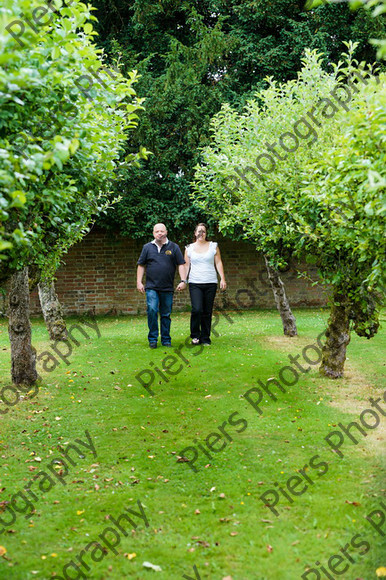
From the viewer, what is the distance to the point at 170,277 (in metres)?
10.0

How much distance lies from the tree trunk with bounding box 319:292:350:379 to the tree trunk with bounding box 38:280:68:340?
18.1ft

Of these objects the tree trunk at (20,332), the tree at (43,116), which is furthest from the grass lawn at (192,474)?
the tree at (43,116)

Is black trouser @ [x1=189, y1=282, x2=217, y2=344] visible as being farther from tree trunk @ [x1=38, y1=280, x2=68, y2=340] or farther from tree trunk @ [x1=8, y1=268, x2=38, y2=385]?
tree trunk @ [x1=8, y1=268, x2=38, y2=385]

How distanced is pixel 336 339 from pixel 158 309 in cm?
336

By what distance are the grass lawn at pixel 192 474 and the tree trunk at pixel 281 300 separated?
2362mm

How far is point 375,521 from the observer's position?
408 centimetres

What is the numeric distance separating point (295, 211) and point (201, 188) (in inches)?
169

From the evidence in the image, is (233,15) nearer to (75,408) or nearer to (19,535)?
(75,408)

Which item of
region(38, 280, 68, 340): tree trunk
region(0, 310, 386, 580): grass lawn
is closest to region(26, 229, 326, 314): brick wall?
region(38, 280, 68, 340): tree trunk

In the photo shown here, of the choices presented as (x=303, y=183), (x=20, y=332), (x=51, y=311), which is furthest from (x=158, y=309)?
(x=303, y=183)

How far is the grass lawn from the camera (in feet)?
12.1

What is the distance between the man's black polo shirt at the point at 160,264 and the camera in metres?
9.89

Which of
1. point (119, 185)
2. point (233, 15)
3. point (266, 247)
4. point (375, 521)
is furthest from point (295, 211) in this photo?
point (233, 15)

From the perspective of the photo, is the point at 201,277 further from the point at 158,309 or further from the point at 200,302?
the point at 158,309
